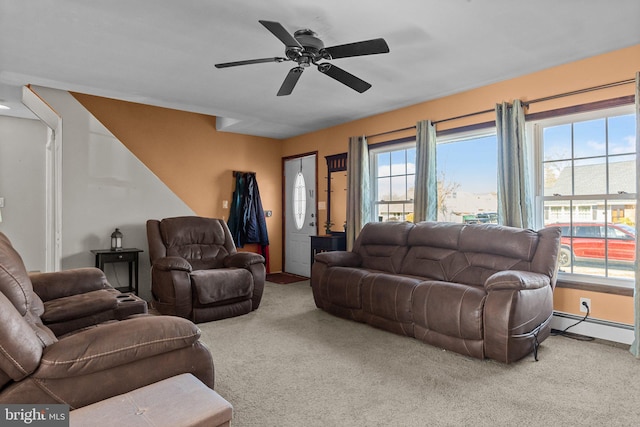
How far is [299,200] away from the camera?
6414 millimetres

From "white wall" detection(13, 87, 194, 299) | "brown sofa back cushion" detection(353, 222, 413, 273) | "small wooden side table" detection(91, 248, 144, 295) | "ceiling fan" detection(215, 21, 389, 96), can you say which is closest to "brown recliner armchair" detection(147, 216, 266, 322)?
"small wooden side table" detection(91, 248, 144, 295)

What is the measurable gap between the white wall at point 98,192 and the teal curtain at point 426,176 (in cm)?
351

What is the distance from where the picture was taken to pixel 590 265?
3.31 meters

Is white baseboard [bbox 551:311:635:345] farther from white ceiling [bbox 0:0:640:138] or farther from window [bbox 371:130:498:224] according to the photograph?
white ceiling [bbox 0:0:640:138]

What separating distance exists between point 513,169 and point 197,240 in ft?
A: 12.1

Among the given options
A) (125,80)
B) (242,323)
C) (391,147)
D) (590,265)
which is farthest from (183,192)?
(590,265)

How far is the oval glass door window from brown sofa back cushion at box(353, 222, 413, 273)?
206cm

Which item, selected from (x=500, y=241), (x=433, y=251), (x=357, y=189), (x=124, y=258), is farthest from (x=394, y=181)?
(x=124, y=258)

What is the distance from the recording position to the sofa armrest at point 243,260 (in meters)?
4.13

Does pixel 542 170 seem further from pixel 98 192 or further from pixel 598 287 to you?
pixel 98 192

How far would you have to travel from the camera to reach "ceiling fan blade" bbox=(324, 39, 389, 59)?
2.34 metres

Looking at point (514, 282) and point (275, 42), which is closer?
point (514, 282)

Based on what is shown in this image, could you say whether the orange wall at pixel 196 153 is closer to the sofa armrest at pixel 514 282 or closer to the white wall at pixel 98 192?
the white wall at pixel 98 192

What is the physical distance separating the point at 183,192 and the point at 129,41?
2710 mm
